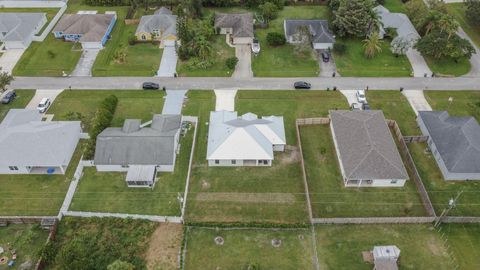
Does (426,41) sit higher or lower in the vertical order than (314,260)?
higher

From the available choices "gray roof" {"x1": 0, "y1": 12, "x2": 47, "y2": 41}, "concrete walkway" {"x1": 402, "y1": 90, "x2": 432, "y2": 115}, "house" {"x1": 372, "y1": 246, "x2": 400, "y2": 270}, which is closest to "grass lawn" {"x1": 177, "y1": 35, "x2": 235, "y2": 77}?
"concrete walkway" {"x1": 402, "y1": 90, "x2": 432, "y2": 115}

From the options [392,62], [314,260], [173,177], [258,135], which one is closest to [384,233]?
[314,260]

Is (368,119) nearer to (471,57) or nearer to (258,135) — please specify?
(258,135)

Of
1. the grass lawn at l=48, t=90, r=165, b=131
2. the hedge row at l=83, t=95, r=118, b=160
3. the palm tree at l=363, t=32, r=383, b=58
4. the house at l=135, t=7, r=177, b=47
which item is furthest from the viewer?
the house at l=135, t=7, r=177, b=47

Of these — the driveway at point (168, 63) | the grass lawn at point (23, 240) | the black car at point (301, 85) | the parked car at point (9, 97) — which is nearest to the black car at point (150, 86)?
the driveway at point (168, 63)

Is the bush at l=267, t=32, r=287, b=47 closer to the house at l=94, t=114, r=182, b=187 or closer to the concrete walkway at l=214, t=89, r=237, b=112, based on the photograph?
the concrete walkway at l=214, t=89, r=237, b=112

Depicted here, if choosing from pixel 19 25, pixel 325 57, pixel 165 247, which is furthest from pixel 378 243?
pixel 19 25
